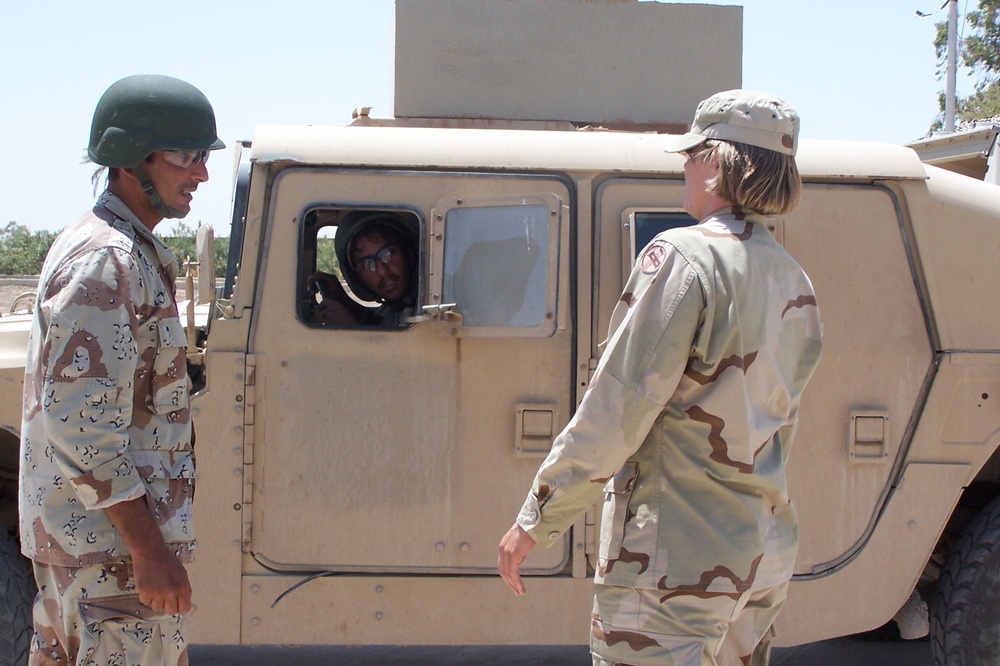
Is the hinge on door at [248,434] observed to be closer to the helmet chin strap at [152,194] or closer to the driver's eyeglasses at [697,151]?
the helmet chin strap at [152,194]

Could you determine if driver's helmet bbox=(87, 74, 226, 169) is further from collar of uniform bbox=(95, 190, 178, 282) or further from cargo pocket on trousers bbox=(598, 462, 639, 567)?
cargo pocket on trousers bbox=(598, 462, 639, 567)

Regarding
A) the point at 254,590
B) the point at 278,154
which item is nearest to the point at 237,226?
the point at 278,154

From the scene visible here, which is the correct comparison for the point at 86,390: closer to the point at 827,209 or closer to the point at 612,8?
the point at 827,209

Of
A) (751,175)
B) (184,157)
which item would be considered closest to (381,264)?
(184,157)

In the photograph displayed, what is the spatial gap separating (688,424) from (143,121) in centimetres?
139

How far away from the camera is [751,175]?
2.13 metres

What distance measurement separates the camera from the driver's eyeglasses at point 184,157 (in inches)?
93.1

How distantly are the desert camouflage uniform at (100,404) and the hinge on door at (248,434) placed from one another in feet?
3.17

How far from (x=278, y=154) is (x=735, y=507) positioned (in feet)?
6.69

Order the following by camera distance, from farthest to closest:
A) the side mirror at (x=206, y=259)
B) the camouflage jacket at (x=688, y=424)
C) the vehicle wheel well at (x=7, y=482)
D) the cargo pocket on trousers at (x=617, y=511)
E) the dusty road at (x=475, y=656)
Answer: the dusty road at (x=475, y=656), the vehicle wheel well at (x=7, y=482), the side mirror at (x=206, y=259), the cargo pocket on trousers at (x=617, y=511), the camouflage jacket at (x=688, y=424)

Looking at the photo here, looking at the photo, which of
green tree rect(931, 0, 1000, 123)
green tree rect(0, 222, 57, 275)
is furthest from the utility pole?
green tree rect(0, 222, 57, 275)

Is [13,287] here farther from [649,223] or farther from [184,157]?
[184,157]

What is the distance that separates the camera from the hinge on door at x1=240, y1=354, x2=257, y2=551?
3357 millimetres

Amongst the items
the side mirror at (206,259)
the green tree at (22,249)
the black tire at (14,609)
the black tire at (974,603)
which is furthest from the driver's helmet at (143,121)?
the green tree at (22,249)
